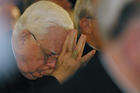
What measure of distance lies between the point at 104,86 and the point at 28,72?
1.45 feet

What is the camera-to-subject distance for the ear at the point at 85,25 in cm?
135

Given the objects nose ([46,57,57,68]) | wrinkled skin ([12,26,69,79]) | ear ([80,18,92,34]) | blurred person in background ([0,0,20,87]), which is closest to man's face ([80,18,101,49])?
ear ([80,18,92,34])

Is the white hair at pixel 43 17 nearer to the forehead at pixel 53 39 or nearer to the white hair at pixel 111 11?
the forehead at pixel 53 39

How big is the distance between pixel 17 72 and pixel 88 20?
519 millimetres

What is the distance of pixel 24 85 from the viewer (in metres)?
1.45

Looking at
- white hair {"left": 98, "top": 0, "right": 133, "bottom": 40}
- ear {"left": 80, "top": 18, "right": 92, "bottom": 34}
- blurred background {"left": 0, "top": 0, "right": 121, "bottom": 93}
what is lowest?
blurred background {"left": 0, "top": 0, "right": 121, "bottom": 93}

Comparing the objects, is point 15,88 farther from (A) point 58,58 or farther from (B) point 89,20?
(B) point 89,20

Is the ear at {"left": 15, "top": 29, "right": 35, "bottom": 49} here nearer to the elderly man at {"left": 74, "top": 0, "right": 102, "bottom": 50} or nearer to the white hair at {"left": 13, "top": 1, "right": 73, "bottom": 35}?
the white hair at {"left": 13, "top": 1, "right": 73, "bottom": 35}

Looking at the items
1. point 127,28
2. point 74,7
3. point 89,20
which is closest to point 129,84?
point 127,28

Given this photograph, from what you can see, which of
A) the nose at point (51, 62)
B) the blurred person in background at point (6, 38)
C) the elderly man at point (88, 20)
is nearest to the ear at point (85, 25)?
the elderly man at point (88, 20)

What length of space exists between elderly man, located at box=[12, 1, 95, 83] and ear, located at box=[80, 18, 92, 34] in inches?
1.4

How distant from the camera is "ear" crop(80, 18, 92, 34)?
135 cm

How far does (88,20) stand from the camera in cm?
135

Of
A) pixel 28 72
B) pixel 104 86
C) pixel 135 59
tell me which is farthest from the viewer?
pixel 28 72
